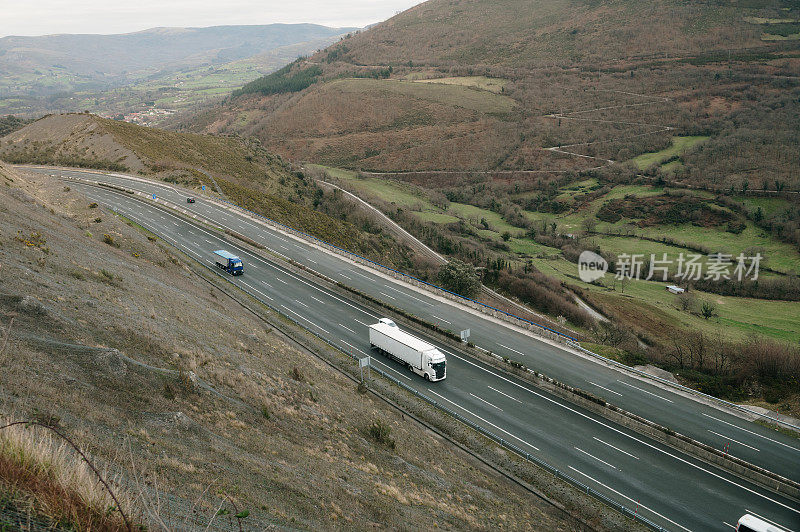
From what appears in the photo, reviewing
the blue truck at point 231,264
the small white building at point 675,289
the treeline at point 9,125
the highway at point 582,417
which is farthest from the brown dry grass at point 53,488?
the treeline at point 9,125

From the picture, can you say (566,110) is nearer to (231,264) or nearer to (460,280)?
(460,280)

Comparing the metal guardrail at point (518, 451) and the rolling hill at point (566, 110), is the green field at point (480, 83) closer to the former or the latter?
the rolling hill at point (566, 110)

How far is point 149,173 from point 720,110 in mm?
167093

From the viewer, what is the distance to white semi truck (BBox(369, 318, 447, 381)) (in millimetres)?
29781

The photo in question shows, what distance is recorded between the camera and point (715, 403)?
90.1 feet

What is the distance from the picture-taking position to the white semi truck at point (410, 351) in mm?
29781

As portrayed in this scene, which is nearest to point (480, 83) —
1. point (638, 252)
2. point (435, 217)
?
point (435, 217)

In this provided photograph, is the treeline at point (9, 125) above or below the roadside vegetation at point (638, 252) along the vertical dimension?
above

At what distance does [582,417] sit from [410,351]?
1137cm

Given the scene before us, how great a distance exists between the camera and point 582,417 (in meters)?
26.9

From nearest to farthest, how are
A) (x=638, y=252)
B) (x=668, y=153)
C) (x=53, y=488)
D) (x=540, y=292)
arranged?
(x=53, y=488)
(x=540, y=292)
(x=638, y=252)
(x=668, y=153)

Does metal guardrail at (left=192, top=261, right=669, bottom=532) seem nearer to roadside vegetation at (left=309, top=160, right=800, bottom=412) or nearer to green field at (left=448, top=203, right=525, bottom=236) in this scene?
roadside vegetation at (left=309, top=160, right=800, bottom=412)

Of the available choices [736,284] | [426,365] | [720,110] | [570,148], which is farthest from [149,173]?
[720,110]

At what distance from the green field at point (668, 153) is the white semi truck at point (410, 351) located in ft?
410
